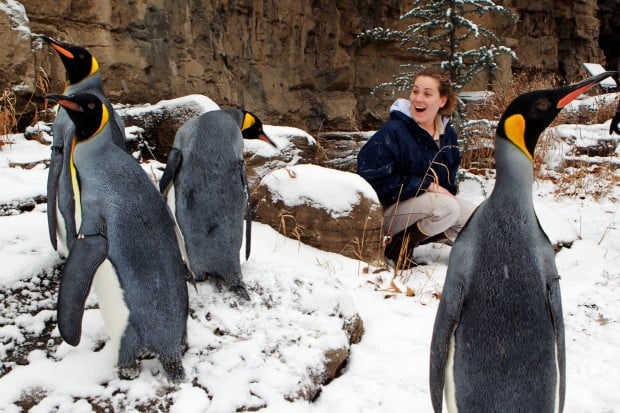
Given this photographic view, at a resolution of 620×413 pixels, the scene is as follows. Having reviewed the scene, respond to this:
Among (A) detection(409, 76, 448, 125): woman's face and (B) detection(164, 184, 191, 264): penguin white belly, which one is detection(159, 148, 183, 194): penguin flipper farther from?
(A) detection(409, 76, 448, 125): woman's face

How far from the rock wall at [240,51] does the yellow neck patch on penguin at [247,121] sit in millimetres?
2688

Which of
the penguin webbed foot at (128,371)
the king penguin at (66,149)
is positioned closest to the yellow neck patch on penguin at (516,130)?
the penguin webbed foot at (128,371)

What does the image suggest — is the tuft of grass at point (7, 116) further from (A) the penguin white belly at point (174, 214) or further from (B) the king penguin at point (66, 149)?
(A) the penguin white belly at point (174, 214)

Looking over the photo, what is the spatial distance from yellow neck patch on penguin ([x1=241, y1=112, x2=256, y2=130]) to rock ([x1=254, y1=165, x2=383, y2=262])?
92 cm

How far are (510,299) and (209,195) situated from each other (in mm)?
1369

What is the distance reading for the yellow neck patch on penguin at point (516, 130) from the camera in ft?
5.23

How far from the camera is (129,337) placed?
6.20 feet

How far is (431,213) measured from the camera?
371 cm

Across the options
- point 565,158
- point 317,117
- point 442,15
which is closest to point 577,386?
point 442,15

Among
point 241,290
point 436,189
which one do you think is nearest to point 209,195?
point 241,290

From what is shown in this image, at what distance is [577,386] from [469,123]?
3.71 meters

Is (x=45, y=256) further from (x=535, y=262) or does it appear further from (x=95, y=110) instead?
(x=535, y=262)

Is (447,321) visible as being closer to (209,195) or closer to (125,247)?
(125,247)

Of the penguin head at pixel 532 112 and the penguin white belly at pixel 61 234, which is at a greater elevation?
the penguin head at pixel 532 112
